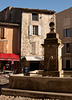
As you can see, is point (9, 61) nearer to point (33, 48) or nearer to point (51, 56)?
point (33, 48)

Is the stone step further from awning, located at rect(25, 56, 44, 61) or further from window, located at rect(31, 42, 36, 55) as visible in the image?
window, located at rect(31, 42, 36, 55)

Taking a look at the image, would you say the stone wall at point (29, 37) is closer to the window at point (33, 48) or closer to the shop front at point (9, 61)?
the window at point (33, 48)

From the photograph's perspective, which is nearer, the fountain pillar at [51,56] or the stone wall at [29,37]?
the fountain pillar at [51,56]

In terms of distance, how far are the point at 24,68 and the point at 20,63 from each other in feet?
3.04

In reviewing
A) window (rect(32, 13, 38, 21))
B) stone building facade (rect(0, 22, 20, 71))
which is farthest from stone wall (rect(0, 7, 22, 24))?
window (rect(32, 13, 38, 21))

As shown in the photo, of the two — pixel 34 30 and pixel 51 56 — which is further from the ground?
pixel 34 30

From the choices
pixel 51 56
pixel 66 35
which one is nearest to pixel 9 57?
pixel 66 35

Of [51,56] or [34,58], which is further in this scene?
[34,58]

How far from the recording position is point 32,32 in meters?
22.8

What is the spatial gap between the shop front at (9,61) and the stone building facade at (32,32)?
1131mm

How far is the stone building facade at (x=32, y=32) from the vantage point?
22031 millimetres

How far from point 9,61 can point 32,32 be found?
216 inches

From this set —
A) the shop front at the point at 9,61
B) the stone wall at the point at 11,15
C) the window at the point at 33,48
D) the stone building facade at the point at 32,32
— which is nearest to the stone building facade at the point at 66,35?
the stone building facade at the point at 32,32

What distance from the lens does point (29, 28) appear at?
2253 cm
